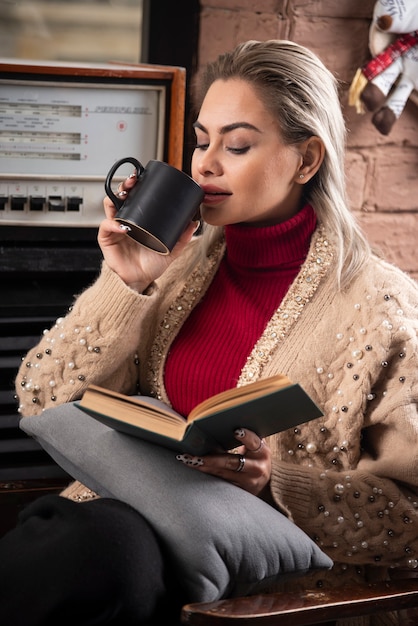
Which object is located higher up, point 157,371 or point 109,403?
point 109,403

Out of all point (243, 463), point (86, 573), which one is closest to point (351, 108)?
point (243, 463)

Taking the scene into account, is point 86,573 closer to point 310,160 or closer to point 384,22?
point 310,160

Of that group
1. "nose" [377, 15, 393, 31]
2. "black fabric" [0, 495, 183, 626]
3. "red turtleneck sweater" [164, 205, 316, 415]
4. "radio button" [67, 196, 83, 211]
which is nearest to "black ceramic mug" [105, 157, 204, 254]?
"red turtleneck sweater" [164, 205, 316, 415]

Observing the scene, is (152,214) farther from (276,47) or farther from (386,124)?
(386,124)

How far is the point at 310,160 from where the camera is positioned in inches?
57.4

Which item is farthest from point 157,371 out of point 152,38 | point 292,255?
point 152,38

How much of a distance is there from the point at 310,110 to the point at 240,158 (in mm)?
132

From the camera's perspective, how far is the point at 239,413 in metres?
1.07

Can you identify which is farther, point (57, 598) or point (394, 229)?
point (394, 229)

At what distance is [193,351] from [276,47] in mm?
481

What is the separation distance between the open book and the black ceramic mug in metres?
0.29

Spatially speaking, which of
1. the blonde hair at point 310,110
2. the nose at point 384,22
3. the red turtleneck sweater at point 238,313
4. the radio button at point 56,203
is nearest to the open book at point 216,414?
the red turtleneck sweater at point 238,313

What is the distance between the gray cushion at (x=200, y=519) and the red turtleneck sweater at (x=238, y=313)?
0.23 m

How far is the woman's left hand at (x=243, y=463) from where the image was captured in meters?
1.19
